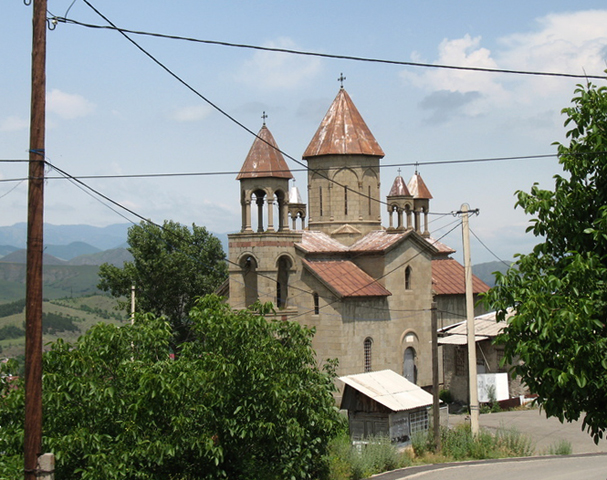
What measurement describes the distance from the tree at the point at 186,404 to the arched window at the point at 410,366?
715 inches

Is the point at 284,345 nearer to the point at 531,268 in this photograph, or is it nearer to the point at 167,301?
the point at 531,268

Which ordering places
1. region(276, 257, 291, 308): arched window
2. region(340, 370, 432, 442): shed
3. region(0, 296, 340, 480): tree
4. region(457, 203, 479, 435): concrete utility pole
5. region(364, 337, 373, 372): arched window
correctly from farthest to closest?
region(364, 337, 373, 372): arched window, region(276, 257, 291, 308): arched window, region(340, 370, 432, 442): shed, region(457, 203, 479, 435): concrete utility pole, region(0, 296, 340, 480): tree

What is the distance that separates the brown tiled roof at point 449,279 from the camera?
140 feet

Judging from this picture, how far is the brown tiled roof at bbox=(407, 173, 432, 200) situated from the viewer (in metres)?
52.9

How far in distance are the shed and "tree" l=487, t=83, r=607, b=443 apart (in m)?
13.2

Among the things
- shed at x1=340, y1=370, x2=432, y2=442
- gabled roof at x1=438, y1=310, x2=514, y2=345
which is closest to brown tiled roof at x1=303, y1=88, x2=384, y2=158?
gabled roof at x1=438, y1=310, x2=514, y2=345

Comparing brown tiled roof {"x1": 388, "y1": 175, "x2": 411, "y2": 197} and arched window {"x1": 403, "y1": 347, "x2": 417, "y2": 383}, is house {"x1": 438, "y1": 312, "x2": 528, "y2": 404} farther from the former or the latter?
→ brown tiled roof {"x1": 388, "y1": 175, "x2": 411, "y2": 197}

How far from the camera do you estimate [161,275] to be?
47.7 meters

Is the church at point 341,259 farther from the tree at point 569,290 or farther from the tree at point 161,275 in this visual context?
the tree at point 569,290

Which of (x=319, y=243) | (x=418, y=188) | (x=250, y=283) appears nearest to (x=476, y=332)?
(x=319, y=243)

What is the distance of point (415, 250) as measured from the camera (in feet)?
121

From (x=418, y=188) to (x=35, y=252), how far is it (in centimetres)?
4425

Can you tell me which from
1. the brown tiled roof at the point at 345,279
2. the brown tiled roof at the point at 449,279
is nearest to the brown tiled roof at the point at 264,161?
the brown tiled roof at the point at 345,279

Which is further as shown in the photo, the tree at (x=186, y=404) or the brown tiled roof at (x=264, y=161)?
the brown tiled roof at (x=264, y=161)
